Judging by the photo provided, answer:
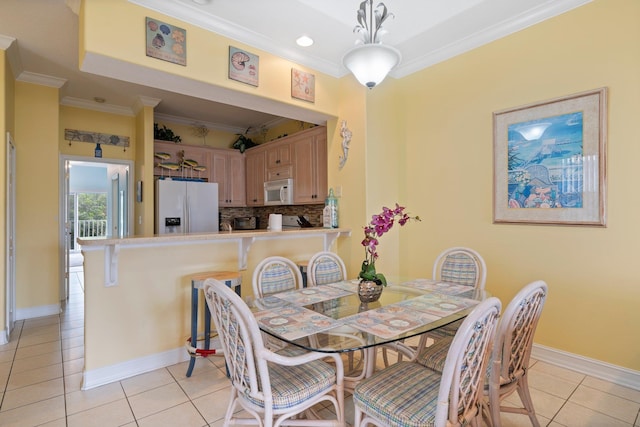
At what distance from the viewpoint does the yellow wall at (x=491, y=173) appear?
7.52 ft

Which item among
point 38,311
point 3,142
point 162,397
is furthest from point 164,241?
point 38,311

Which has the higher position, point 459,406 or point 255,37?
point 255,37

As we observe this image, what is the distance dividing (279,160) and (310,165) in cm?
78

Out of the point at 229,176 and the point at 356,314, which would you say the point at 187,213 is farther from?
the point at 356,314

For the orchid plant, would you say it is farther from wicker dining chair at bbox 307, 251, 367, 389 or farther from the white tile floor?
the white tile floor

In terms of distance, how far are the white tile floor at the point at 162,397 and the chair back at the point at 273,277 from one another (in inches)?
30.2

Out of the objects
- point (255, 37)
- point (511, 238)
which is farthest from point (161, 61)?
point (511, 238)

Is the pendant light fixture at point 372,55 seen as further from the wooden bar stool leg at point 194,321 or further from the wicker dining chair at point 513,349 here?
the wooden bar stool leg at point 194,321

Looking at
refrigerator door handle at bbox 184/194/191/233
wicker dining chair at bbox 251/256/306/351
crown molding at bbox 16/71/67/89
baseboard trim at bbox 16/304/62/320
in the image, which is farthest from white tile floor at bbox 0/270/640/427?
crown molding at bbox 16/71/67/89

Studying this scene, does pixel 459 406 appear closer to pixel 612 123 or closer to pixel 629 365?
pixel 629 365

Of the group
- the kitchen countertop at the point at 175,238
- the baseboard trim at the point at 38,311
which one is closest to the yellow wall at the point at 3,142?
the baseboard trim at the point at 38,311

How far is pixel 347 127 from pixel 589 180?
2191 millimetres

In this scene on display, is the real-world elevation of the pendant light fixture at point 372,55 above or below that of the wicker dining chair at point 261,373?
above

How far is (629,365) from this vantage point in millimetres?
2293
